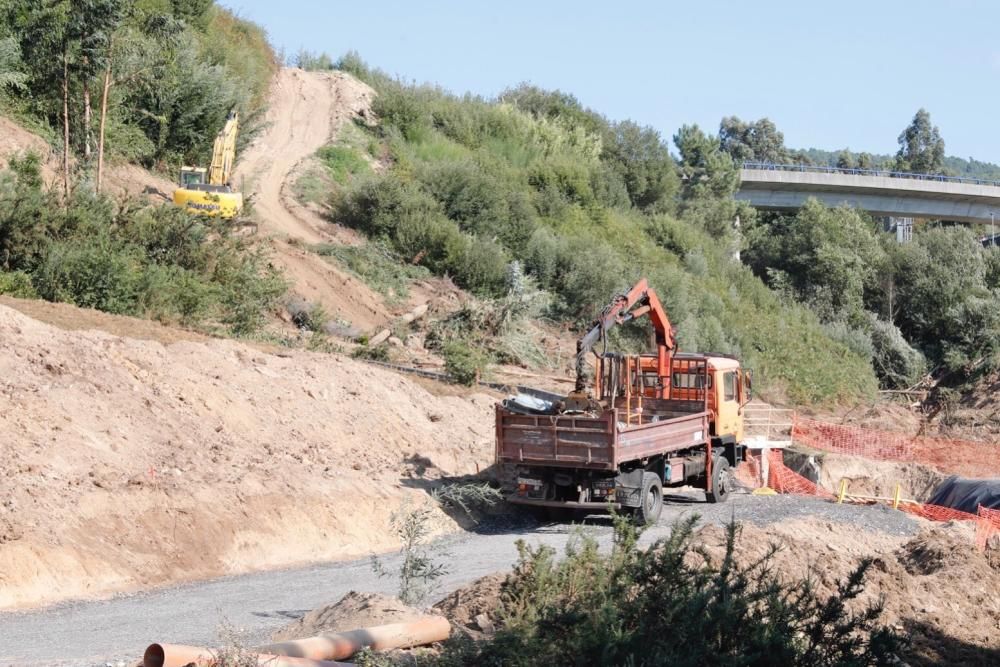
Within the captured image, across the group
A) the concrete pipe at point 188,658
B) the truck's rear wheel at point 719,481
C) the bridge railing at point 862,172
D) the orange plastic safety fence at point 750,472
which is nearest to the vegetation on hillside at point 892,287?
the bridge railing at point 862,172

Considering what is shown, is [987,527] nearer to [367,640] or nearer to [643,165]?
[367,640]

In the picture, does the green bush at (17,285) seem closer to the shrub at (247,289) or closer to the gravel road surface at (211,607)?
the shrub at (247,289)

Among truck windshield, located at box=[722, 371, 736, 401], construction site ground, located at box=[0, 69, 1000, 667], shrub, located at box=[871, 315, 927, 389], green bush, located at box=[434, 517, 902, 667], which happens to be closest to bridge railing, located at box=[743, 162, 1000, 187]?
shrub, located at box=[871, 315, 927, 389]

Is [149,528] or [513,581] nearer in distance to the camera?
[513,581]

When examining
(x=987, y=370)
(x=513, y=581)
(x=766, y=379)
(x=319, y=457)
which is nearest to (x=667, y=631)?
(x=513, y=581)

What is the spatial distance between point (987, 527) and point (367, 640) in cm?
1341

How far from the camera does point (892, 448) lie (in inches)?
1371

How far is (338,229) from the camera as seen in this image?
4006 centimetres

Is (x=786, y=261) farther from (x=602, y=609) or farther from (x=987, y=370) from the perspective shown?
(x=602, y=609)

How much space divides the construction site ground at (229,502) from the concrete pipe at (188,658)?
86.2 inches

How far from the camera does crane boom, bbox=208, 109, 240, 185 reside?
35344mm

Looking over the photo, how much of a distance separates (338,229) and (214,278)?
12.4 m

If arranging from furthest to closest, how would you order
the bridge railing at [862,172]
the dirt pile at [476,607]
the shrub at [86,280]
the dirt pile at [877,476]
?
the bridge railing at [862,172]
the dirt pile at [877,476]
the shrub at [86,280]
the dirt pile at [476,607]

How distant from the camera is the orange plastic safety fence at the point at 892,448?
109ft
